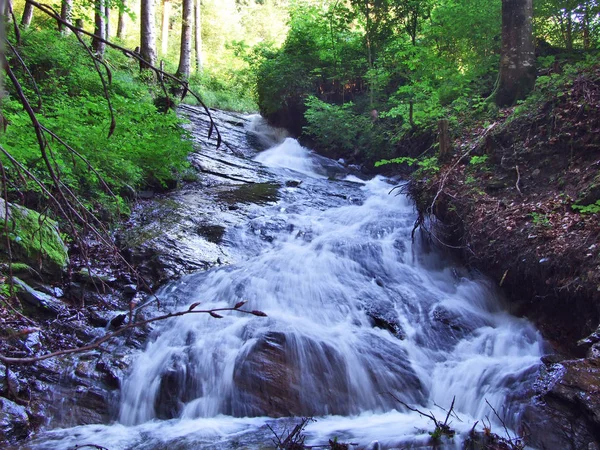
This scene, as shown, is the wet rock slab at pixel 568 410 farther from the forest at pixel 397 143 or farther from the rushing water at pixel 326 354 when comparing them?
the rushing water at pixel 326 354

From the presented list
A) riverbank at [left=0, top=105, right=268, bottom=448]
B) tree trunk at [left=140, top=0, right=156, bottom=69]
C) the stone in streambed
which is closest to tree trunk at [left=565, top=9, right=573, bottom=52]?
riverbank at [left=0, top=105, right=268, bottom=448]

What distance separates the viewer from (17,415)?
145 inches

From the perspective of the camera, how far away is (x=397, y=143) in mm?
11156

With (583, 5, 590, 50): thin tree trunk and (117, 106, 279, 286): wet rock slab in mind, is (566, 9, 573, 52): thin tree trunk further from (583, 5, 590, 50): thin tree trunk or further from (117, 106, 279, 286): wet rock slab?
(117, 106, 279, 286): wet rock slab

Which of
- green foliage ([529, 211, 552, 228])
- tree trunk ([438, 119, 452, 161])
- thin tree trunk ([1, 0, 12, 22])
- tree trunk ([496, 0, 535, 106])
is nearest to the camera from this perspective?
thin tree trunk ([1, 0, 12, 22])

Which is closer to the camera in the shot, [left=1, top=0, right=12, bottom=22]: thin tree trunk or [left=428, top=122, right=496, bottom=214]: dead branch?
[left=1, top=0, right=12, bottom=22]: thin tree trunk

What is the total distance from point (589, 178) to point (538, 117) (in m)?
1.68

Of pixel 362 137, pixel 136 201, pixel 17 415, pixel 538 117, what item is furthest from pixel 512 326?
pixel 362 137

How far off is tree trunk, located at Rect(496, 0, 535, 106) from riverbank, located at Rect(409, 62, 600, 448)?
30.1 inches

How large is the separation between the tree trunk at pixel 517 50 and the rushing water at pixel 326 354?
3.63m

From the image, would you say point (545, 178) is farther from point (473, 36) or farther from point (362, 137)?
point (362, 137)

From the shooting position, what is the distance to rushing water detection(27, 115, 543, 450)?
13.2 ft

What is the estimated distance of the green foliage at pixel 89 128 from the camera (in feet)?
19.2

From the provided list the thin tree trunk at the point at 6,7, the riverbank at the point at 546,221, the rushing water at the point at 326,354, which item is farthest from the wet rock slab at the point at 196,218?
the riverbank at the point at 546,221
